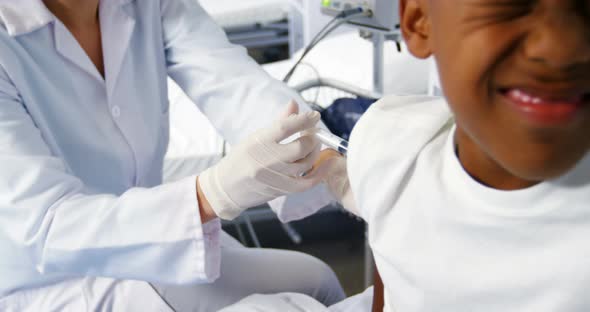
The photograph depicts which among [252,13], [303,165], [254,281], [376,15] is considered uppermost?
[376,15]

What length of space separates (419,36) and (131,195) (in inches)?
24.1

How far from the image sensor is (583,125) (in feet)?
1.66

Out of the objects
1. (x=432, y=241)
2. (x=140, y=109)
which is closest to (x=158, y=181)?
(x=140, y=109)

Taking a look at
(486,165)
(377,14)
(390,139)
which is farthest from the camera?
(377,14)

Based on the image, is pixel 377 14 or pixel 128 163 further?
pixel 377 14

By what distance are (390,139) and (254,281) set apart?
613mm

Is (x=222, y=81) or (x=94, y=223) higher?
(x=222, y=81)

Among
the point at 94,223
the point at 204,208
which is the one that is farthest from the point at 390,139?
the point at 94,223

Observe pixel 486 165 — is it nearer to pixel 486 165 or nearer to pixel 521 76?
pixel 486 165

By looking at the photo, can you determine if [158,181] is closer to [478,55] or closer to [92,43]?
[92,43]

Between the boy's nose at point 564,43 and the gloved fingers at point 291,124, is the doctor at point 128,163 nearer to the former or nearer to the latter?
the gloved fingers at point 291,124

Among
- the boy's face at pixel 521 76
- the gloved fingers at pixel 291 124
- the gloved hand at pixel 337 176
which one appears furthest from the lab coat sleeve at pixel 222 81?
the boy's face at pixel 521 76

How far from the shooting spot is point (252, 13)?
10.1ft

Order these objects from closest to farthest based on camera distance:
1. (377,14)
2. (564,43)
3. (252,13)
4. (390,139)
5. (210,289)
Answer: (564,43)
(390,139)
(210,289)
(377,14)
(252,13)
